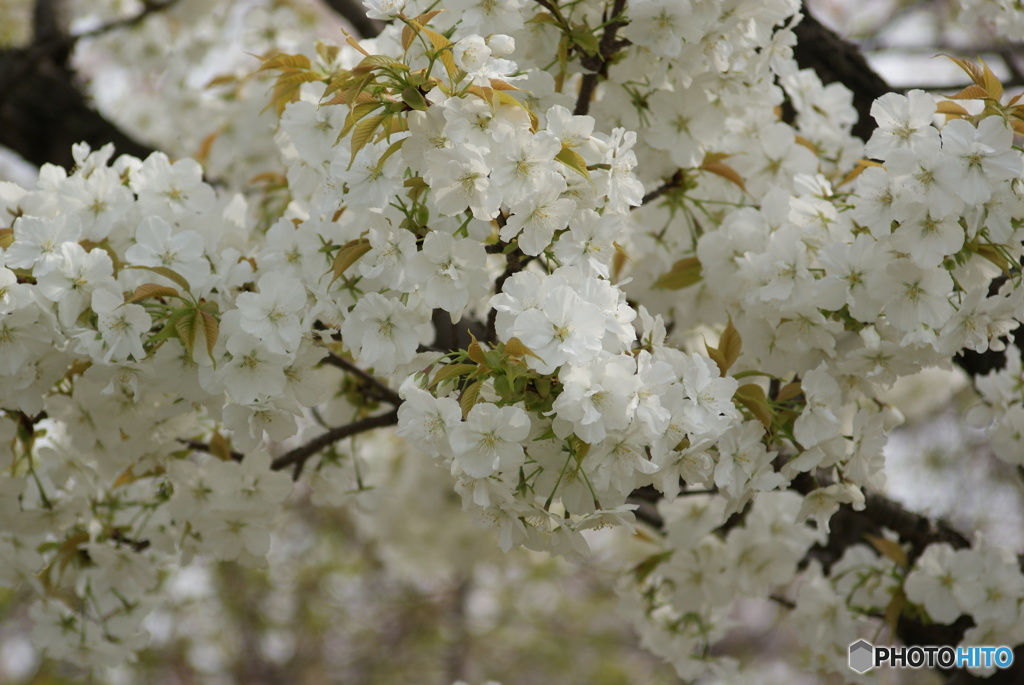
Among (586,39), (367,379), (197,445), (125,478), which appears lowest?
(125,478)

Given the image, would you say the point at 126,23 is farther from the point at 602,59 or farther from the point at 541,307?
the point at 541,307

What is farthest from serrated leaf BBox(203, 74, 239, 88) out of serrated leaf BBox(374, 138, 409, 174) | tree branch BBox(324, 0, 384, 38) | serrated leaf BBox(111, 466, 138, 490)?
serrated leaf BBox(374, 138, 409, 174)

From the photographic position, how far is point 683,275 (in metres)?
2.05

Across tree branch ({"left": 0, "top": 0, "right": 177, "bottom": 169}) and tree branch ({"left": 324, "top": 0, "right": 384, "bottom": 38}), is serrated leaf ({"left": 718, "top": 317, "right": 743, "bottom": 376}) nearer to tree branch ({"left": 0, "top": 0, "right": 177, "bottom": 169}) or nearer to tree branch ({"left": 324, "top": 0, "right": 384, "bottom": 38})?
tree branch ({"left": 324, "top": 0, "right": 384, "bottom": 38})

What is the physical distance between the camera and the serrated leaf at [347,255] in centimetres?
160

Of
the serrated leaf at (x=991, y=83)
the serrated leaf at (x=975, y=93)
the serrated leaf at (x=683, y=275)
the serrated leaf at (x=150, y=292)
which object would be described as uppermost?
the serrated leaf at (x=991, y=83)

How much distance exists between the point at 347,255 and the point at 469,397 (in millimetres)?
425

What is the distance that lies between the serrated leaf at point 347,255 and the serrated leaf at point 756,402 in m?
0.69

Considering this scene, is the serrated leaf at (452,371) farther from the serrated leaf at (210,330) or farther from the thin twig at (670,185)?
the thin twig at (670,185)

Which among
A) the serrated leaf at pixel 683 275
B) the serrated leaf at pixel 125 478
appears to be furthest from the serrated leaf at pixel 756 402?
the serrated leaf at pixel 125 478

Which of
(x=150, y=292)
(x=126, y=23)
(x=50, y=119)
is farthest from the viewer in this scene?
(x=50, y=119)

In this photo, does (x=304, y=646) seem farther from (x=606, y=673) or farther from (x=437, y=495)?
(x=437, y=495)

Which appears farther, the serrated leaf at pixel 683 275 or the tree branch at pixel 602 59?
the serrated leaf at pixel 683 275

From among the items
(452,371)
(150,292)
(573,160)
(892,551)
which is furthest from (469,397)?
(892,551)
